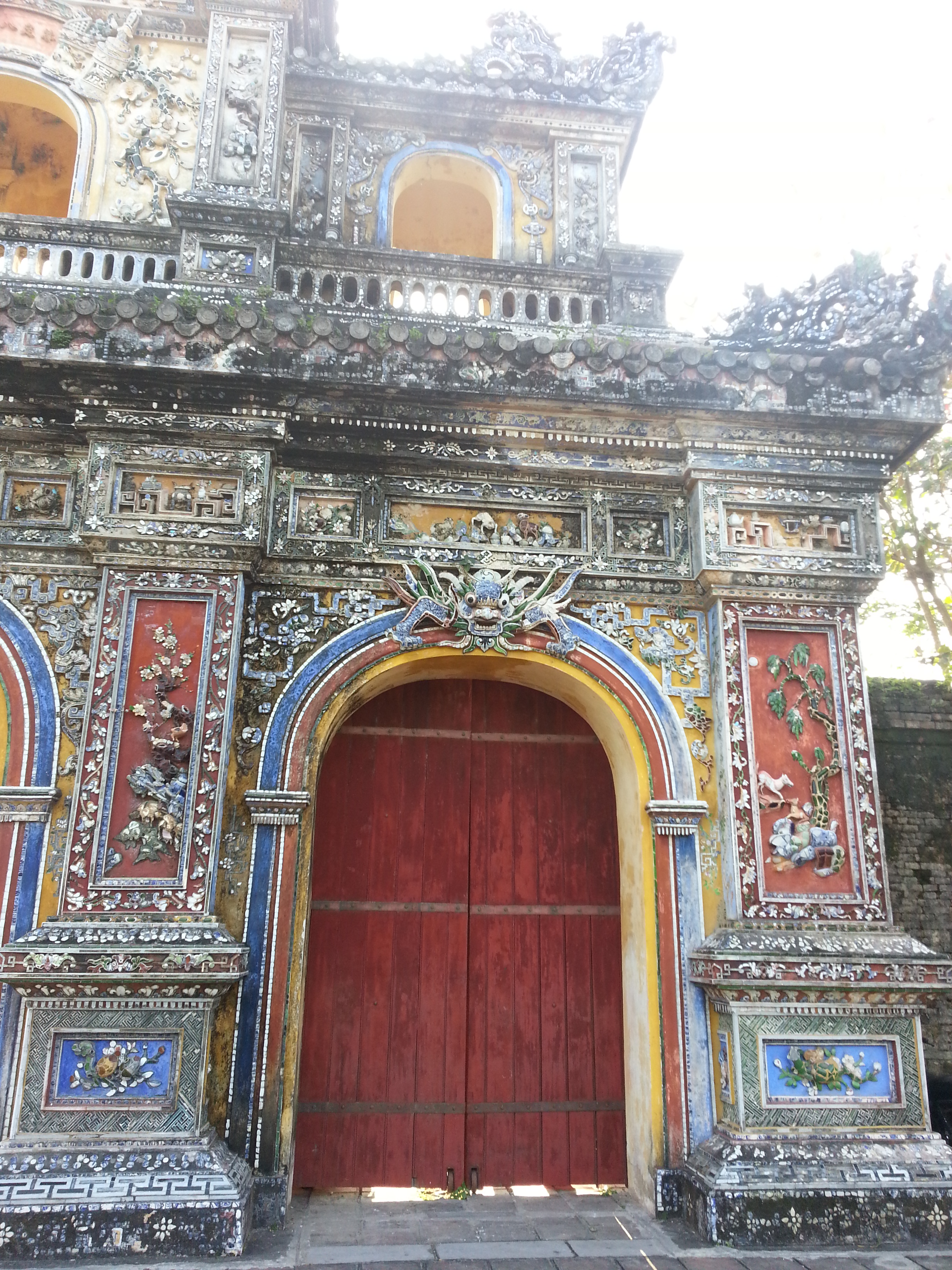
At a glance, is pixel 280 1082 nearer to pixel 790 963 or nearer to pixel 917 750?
pixel 790 963

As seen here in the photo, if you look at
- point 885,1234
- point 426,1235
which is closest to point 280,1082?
point 426,1235

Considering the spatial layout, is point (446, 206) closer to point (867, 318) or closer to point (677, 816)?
point (867, 318)

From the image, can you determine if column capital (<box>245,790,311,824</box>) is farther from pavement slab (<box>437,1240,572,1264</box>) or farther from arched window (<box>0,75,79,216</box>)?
arched window (<box>0,75,79,216</box>)

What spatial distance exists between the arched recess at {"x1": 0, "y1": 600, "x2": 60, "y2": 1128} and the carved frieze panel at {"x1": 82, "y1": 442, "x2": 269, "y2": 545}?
2.99 feet

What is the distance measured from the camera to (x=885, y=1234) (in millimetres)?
5027

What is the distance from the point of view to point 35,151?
8961 mm

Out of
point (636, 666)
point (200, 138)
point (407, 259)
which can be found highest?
point (200, 138)

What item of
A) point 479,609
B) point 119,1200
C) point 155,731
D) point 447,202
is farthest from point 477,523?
point 447,202

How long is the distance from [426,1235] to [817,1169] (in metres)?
2.18

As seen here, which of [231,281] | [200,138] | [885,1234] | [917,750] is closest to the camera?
[885,1234]

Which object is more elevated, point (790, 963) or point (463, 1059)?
point (790, 963)

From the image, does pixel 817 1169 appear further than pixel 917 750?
No

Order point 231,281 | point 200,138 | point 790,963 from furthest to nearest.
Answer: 1. point 200,138
2. point 231,281
3. point 790,963

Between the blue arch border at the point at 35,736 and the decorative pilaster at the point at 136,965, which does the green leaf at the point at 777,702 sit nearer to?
the decorative pilaster at the point at 136,965
